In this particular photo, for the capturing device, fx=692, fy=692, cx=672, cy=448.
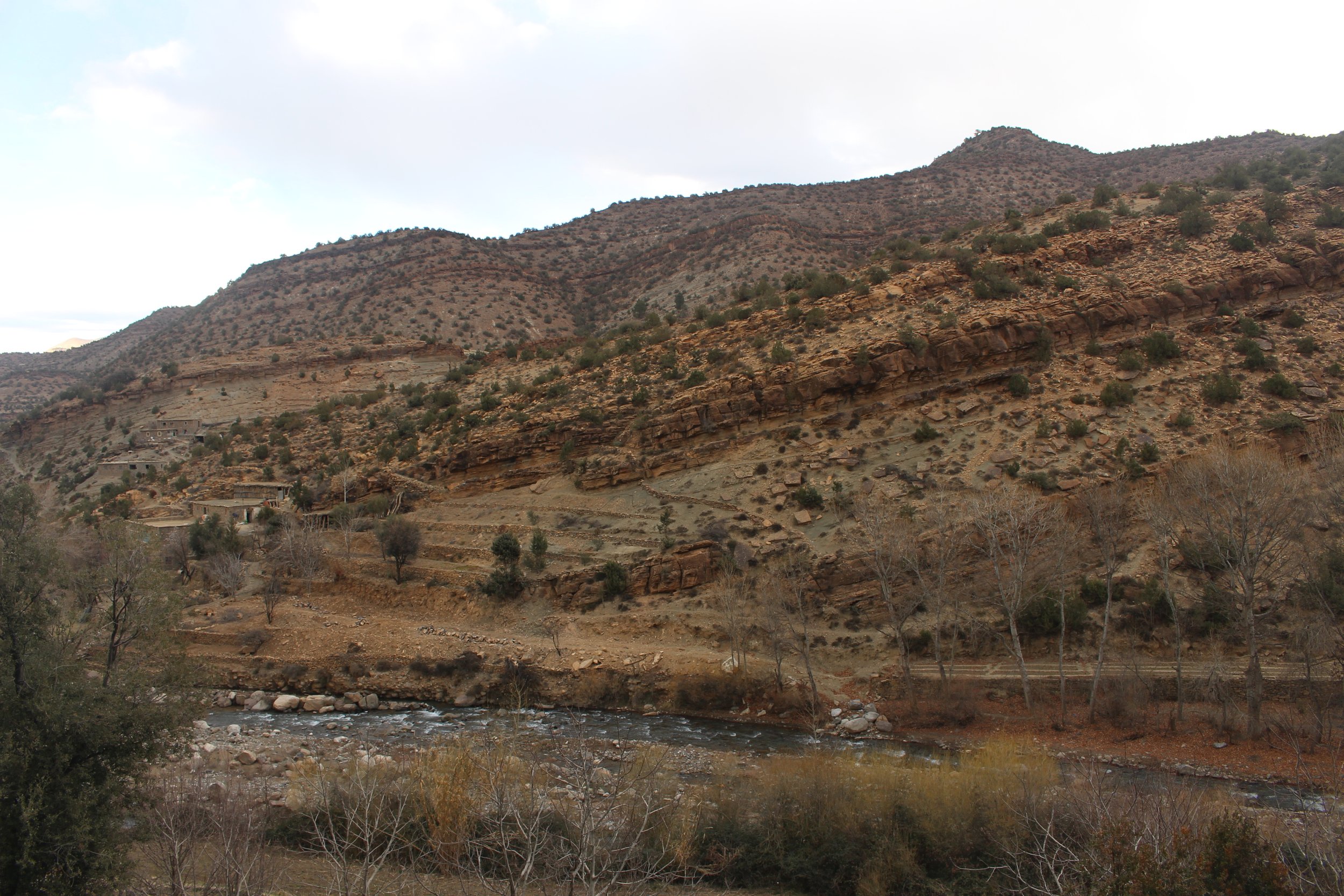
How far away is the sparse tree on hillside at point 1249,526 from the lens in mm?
17703

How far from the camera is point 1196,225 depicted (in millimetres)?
36625

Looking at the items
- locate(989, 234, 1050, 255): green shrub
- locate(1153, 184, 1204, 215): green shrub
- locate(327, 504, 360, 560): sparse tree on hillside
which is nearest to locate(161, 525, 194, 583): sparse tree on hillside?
locate(327, 504, 360, 560): sparse tree on hillside

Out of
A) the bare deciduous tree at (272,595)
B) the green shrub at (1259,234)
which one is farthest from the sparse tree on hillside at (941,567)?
the bare deciduous tree at (272,595)

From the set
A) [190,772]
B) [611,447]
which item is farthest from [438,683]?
[611,447]

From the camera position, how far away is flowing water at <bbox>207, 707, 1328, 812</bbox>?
1902 cm

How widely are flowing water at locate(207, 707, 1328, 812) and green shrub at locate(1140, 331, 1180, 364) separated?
69.0 feet

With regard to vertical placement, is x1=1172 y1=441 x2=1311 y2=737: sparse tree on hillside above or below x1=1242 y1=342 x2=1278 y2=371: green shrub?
below

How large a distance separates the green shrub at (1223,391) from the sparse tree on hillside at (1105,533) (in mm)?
6983

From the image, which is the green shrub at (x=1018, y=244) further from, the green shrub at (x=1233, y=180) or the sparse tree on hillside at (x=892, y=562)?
the sparse tree on hillside at (x=892, y=562)

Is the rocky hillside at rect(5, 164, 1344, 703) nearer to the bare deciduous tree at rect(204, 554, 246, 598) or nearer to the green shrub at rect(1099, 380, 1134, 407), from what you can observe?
the green shrub at rect(1099, 380, 1134, 407)

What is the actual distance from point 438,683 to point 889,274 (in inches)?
1286

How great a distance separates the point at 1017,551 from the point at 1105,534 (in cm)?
308

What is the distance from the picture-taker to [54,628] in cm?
1082

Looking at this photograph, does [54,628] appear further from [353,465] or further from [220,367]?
[220,367]
